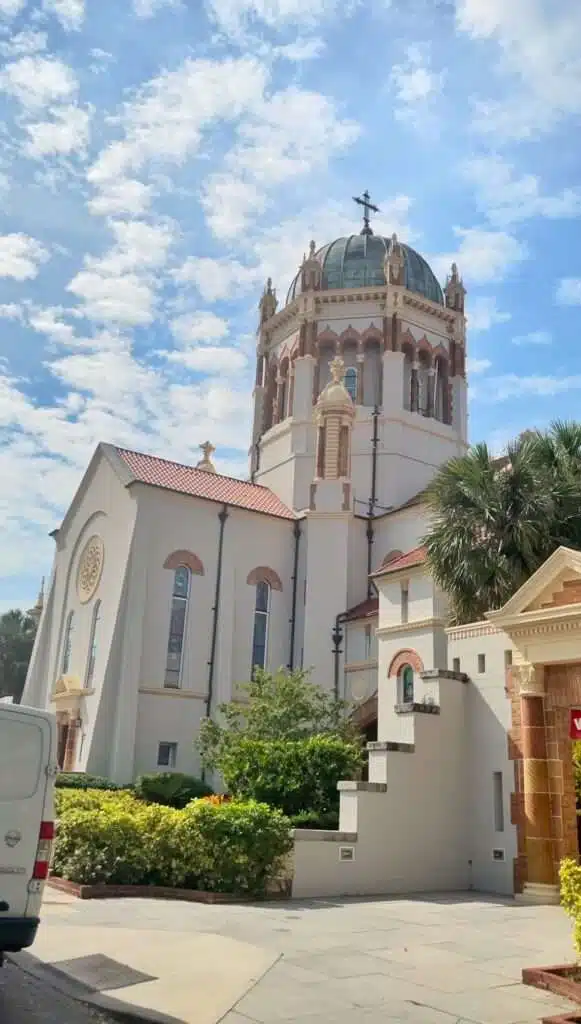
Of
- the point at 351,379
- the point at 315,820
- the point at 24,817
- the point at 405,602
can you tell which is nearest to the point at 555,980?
the point at 24,817

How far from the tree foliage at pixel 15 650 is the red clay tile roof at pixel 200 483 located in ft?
121

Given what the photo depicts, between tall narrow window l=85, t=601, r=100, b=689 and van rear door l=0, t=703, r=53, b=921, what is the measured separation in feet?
83.9

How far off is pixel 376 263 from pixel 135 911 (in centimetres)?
3655

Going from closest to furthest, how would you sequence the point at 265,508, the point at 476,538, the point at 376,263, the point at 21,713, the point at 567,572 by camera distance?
the point at 21,713 → the point at 567,572 → the point at 476,538 → the point at 265,508 → the point at 376,263

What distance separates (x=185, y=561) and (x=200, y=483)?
4.49 m

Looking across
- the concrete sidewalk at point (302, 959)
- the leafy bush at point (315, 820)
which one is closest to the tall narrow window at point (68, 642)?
the leafy bush at point (315, 820)

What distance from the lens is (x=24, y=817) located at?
7.13 m

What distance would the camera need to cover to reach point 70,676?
106 ft

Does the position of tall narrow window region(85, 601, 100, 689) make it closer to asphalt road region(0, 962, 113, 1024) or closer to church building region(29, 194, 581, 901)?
church building region(29, 194, 581, 901)

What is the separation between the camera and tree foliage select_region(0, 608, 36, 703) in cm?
6981

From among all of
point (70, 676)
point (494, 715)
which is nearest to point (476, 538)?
point (494, 715)

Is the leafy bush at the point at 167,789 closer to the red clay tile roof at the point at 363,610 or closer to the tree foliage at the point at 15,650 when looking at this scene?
the red clay tile roof at the point at 363,610

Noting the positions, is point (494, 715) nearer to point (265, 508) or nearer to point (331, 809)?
point (331, 809)

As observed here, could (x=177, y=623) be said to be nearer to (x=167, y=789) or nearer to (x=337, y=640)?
(x=337, y=640)
